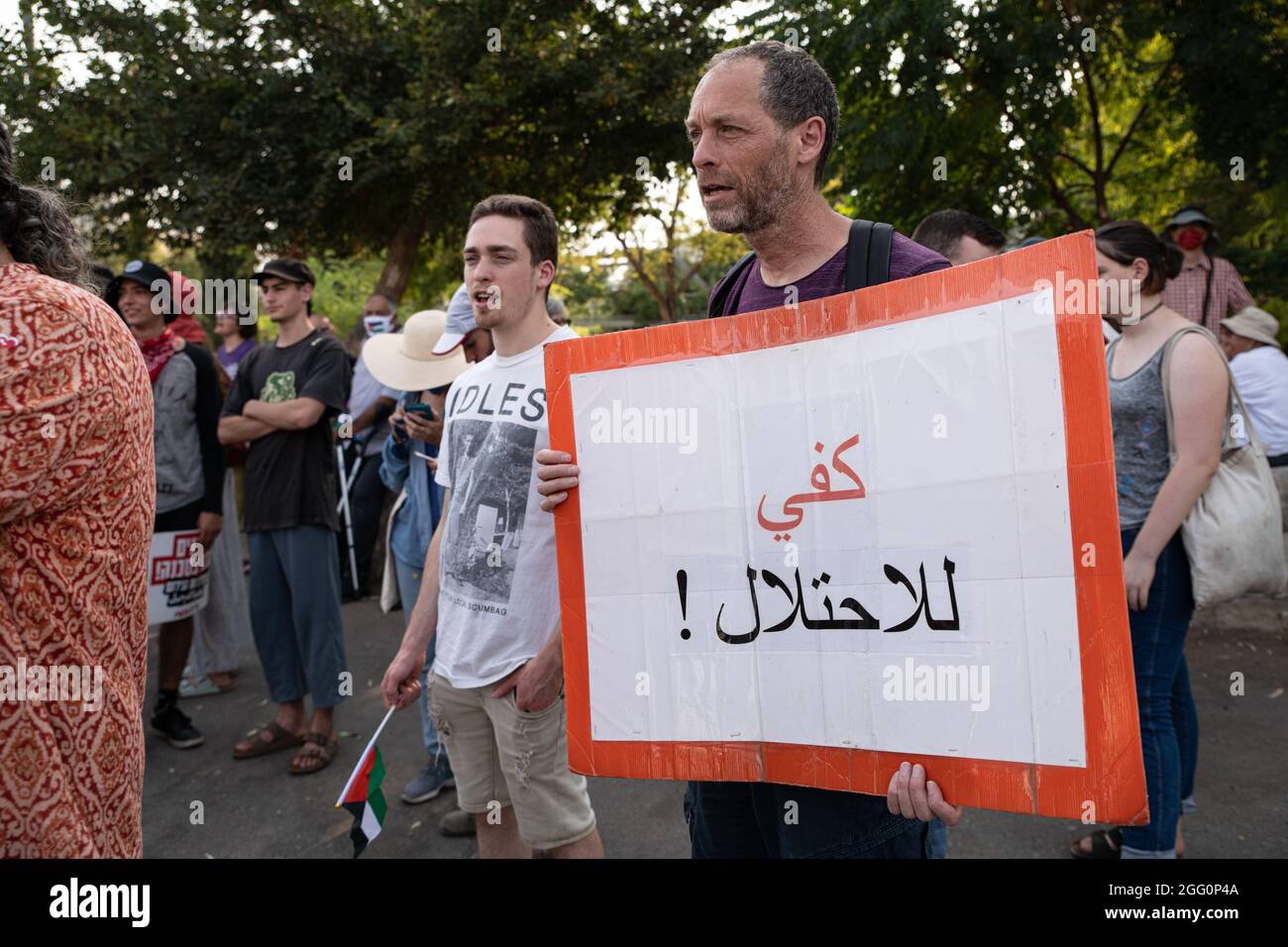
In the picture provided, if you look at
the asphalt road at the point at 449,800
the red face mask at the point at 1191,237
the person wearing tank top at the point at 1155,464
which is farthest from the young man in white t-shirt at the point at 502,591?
the red face mask at the point at 1191,237

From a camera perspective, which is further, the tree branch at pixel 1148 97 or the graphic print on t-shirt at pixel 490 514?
the tree branch at pixel 1148 97

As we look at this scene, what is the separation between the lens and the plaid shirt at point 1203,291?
649 centimetres

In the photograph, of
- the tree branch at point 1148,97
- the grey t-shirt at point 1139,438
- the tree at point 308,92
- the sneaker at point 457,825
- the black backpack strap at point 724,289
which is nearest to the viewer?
the black backpack strap at point 724,289

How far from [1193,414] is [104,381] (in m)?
2.86

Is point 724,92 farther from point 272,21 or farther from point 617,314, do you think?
point 617,314

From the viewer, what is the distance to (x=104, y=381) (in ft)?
5.51

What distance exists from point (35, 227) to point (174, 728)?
3951mm

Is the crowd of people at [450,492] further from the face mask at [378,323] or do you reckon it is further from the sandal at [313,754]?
the face mask at [378,323]

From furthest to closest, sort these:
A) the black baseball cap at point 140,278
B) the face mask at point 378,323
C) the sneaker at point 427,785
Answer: the face mask at point 378,323 < the black baseball cap at point 140,278 < the sneaker at point 427,785

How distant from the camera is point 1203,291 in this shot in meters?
6.53

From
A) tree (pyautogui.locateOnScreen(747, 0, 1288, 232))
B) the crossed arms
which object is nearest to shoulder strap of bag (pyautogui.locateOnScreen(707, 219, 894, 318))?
the crossed arms

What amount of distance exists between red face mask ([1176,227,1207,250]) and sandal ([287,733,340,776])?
6252 mm

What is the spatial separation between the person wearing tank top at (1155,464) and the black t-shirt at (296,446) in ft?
11.6
